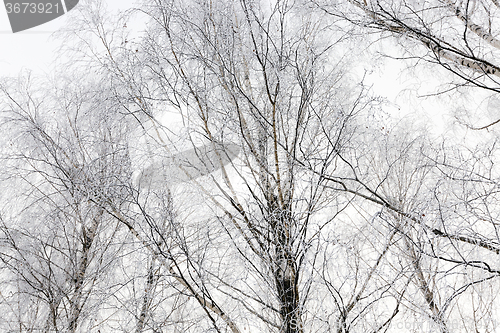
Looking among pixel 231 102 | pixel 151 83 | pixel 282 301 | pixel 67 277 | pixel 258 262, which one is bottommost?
pixel 282 301

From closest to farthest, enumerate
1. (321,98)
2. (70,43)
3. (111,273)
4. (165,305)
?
(321,98) → (111,273) → (70,43) → (165,305)

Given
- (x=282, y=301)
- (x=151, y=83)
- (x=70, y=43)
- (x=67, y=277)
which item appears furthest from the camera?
(x=70, y=43)

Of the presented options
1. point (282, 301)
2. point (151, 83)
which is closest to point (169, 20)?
point (151, 83)

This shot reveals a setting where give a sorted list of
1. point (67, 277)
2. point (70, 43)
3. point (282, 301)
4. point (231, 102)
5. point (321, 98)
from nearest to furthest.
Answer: point (282, 301), point (231, 102), point (321, 98), point (67, 277), point (70, 43)

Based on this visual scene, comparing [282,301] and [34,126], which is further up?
[34,126]

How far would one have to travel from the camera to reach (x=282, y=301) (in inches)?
64.2

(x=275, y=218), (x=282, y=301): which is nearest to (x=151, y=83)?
(x=275, y=218)

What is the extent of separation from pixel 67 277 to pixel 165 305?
1.92 meters

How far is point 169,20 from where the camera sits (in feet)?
7.22

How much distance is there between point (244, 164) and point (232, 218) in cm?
37

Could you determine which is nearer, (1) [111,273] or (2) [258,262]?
(2) [258,262]

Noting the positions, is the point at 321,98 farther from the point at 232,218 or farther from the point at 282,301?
the point at 282,301

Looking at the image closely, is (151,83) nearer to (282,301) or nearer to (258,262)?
(258,262)

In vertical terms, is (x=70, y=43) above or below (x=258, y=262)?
above
